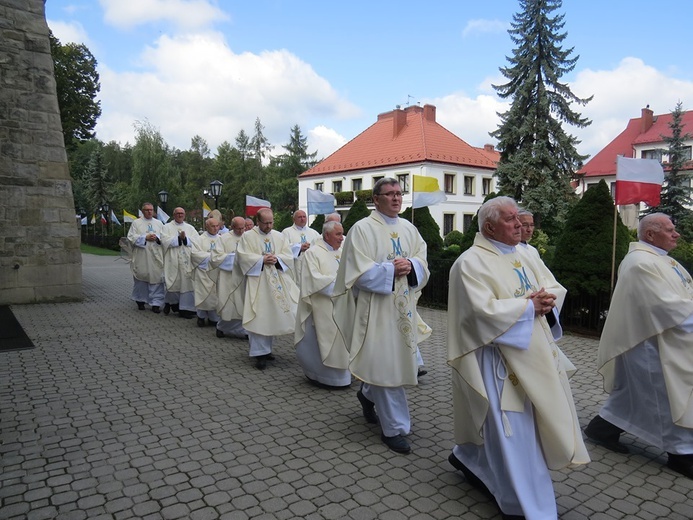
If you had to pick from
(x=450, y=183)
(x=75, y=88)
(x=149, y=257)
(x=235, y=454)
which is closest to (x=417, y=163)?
(x=450, y=183)

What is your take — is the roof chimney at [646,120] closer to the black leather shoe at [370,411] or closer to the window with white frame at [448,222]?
the window with white frame at [448,222]

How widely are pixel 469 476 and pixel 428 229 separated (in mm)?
11331

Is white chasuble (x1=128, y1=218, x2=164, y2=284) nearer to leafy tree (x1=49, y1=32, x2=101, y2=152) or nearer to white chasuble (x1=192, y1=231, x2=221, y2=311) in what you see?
white chasuble (x1=192, y1=231, x2=221, y2=311)

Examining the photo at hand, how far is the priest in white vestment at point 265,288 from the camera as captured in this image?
274 inches

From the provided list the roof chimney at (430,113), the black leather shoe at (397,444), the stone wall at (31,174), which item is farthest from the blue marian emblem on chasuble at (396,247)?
the roof chimney at (430,113)

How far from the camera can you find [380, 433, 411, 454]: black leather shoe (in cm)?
426

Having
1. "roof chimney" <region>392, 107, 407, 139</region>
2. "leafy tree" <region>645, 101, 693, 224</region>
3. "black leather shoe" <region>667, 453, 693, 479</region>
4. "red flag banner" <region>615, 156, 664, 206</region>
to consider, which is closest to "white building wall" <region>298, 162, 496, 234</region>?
"roof chimney" <region>392, 107, 407, 139</region>

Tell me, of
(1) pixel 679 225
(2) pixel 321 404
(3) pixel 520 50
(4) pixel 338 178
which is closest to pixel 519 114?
(3) pixel 520 50

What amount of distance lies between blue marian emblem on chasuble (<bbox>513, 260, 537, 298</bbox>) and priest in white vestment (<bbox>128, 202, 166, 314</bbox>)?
31.5 ft

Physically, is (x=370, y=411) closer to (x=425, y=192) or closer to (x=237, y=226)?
(x=237, y=226)

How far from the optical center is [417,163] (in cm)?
3634

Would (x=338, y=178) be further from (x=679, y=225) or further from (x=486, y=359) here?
(x=486, y=359)

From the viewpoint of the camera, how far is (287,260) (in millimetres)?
7496

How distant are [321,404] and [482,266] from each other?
286cm
